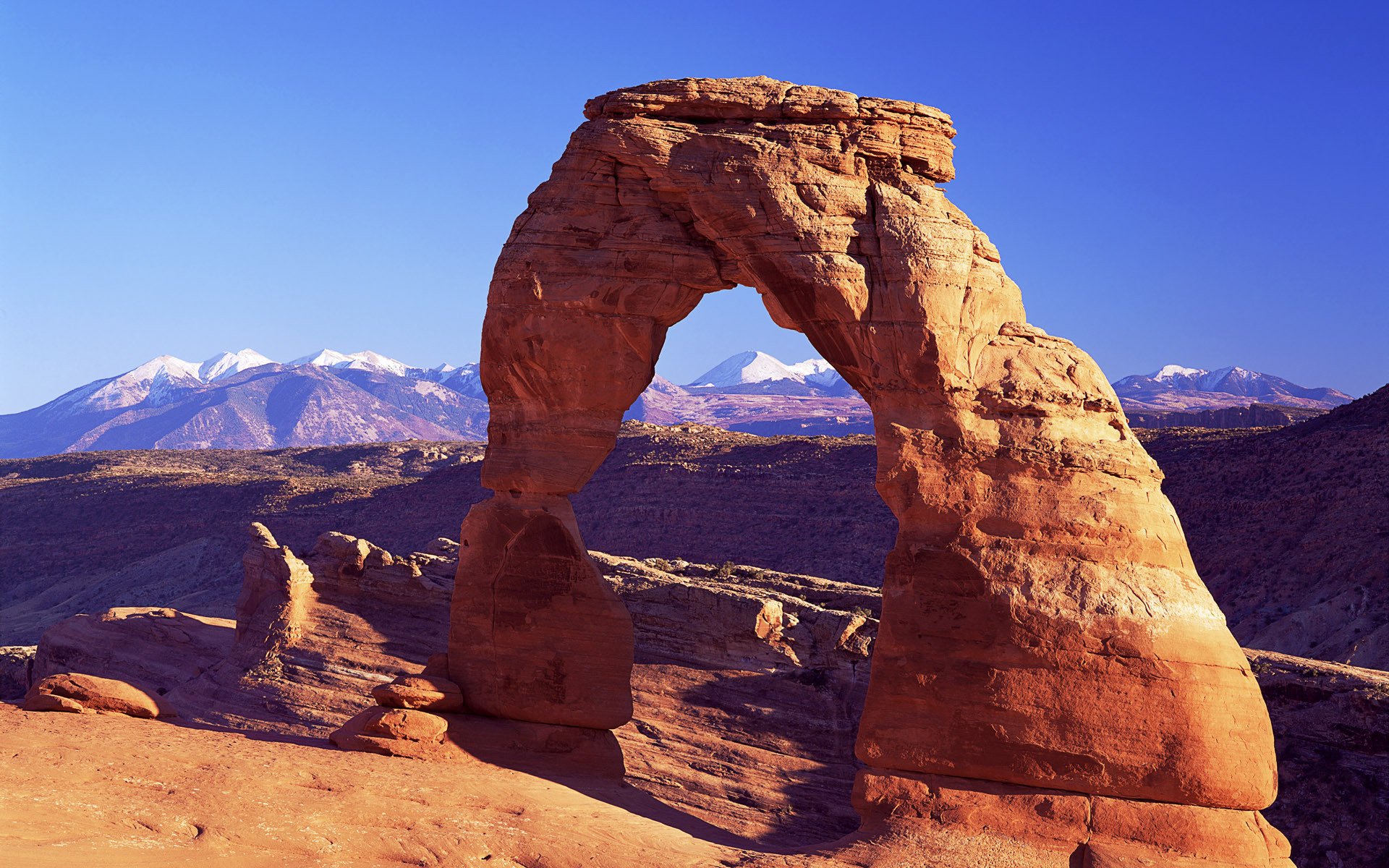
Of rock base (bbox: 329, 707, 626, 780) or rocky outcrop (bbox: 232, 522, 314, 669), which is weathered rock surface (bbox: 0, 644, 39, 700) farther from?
rock base (bbox: 329, 707, 626, 780)

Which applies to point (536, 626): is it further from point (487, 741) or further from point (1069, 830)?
point (1069, 830)

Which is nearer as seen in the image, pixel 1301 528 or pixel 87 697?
pixel 87 697

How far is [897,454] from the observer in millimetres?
14102

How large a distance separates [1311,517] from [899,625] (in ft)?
90.9

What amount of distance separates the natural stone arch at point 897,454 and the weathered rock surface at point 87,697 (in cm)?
436

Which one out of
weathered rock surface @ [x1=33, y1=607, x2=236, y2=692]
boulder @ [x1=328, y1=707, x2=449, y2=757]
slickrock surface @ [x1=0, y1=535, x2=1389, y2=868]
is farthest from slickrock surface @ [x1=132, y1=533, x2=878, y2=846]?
boulder @ [x1=328, y1=707, x2=449, y2=757]

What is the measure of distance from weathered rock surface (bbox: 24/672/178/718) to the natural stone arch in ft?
14.3

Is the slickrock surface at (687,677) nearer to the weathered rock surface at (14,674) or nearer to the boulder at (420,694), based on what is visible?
the boulder at (420,694)

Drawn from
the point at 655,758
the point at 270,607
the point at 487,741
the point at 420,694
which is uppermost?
the point at 420,694

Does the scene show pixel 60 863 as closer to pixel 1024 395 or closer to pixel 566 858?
pixel 566 858

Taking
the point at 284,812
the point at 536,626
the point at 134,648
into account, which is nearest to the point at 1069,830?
the point at 536,626

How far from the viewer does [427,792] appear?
1335 centimetres

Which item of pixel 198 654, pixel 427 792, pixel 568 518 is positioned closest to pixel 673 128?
pixel 568 518

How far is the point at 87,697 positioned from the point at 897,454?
11.4 metres
